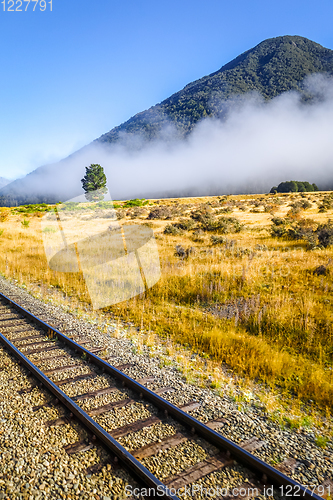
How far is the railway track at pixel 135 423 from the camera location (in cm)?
307

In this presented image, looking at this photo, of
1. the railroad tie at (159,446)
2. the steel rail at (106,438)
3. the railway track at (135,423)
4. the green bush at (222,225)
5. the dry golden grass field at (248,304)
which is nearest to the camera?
the steel rail at (106,438)

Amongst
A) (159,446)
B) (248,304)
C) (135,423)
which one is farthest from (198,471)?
(248,304)

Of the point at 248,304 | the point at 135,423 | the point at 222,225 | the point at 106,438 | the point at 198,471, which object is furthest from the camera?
the point at 222,225

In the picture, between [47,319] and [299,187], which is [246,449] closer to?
[47,319]

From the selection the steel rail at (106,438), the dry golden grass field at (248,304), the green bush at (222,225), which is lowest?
the dry golden grass field at (248,304)

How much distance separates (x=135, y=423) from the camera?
13.4ft

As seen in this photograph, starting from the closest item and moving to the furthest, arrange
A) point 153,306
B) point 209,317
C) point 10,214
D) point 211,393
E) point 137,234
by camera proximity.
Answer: point 211,393 < point 209,317 < point 153,306 < point 137,234 < point 10,214

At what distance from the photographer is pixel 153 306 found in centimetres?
918

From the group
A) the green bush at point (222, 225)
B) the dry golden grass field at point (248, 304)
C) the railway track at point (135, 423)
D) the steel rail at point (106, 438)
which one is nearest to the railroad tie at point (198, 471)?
the railway track at point (135, 423)

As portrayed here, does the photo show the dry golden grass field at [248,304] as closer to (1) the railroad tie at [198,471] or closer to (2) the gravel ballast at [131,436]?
(2) the gravel ballast at [131,436]

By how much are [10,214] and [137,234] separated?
3146 cm

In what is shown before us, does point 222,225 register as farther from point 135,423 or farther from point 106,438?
point 106,438

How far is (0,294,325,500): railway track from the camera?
10.1ft

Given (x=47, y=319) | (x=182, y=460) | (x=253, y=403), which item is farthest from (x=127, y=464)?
(x=47, y=319)
